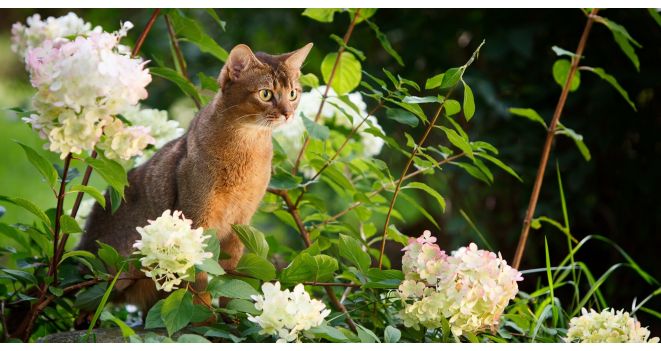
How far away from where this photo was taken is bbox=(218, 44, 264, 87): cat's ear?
76.3 inches

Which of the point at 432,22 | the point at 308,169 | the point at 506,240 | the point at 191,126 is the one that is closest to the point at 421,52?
the point at 432,22

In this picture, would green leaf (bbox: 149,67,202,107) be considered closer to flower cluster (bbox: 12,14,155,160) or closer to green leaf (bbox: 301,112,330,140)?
green leaf (bbox: 301,112,330,140)

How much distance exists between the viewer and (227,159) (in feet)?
6.72

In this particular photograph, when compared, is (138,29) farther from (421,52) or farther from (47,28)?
(47,28)

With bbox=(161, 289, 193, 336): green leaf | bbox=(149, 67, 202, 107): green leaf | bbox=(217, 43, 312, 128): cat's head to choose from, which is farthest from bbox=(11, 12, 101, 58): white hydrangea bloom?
bbox=(161, 289, 193, 336): green leaf

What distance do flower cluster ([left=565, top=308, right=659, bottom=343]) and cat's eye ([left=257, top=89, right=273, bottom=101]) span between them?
0.87 meters

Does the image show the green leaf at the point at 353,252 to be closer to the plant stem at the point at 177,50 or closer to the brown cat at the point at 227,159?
the brown cat at the point at 227,159

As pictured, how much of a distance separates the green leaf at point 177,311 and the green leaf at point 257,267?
0.18m

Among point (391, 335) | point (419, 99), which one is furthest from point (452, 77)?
point (391, 335)

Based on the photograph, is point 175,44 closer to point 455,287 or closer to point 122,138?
point 122,138

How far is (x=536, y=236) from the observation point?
3824 mm

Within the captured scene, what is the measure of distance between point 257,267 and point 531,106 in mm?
2220

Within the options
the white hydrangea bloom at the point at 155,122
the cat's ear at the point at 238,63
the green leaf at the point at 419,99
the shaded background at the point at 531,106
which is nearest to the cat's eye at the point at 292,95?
the cat's ear at the point at 238,63

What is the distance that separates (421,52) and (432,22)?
16 cm
